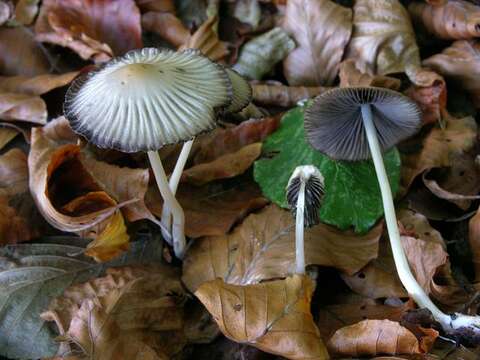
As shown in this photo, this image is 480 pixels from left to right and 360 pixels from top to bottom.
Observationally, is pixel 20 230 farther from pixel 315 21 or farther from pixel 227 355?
pixel 315 21

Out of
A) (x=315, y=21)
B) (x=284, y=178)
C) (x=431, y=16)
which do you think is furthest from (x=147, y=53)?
(x=431, y=16)

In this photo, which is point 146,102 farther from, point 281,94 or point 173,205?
point 281,94

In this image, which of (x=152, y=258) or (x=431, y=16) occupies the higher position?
(x=431, y=16)

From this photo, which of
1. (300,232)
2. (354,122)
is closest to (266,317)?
(300,232)

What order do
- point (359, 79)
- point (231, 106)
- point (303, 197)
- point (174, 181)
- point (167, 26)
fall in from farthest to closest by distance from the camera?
point (167, 26), point (359, 79), point (174, 181), point (231, 106), point (303, 197)

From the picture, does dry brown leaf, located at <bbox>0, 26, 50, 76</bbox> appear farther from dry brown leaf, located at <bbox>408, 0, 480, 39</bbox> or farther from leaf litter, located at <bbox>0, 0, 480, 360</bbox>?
dry brown leaf, located at <bbox>408, 0, 480, 39</bbox>

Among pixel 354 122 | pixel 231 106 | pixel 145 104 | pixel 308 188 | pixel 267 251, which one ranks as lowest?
pixel 267 251

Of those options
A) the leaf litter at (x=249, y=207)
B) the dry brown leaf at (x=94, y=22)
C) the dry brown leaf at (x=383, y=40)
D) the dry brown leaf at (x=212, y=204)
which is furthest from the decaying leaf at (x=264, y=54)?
the dry brown leaf at (x=212, y=204)
